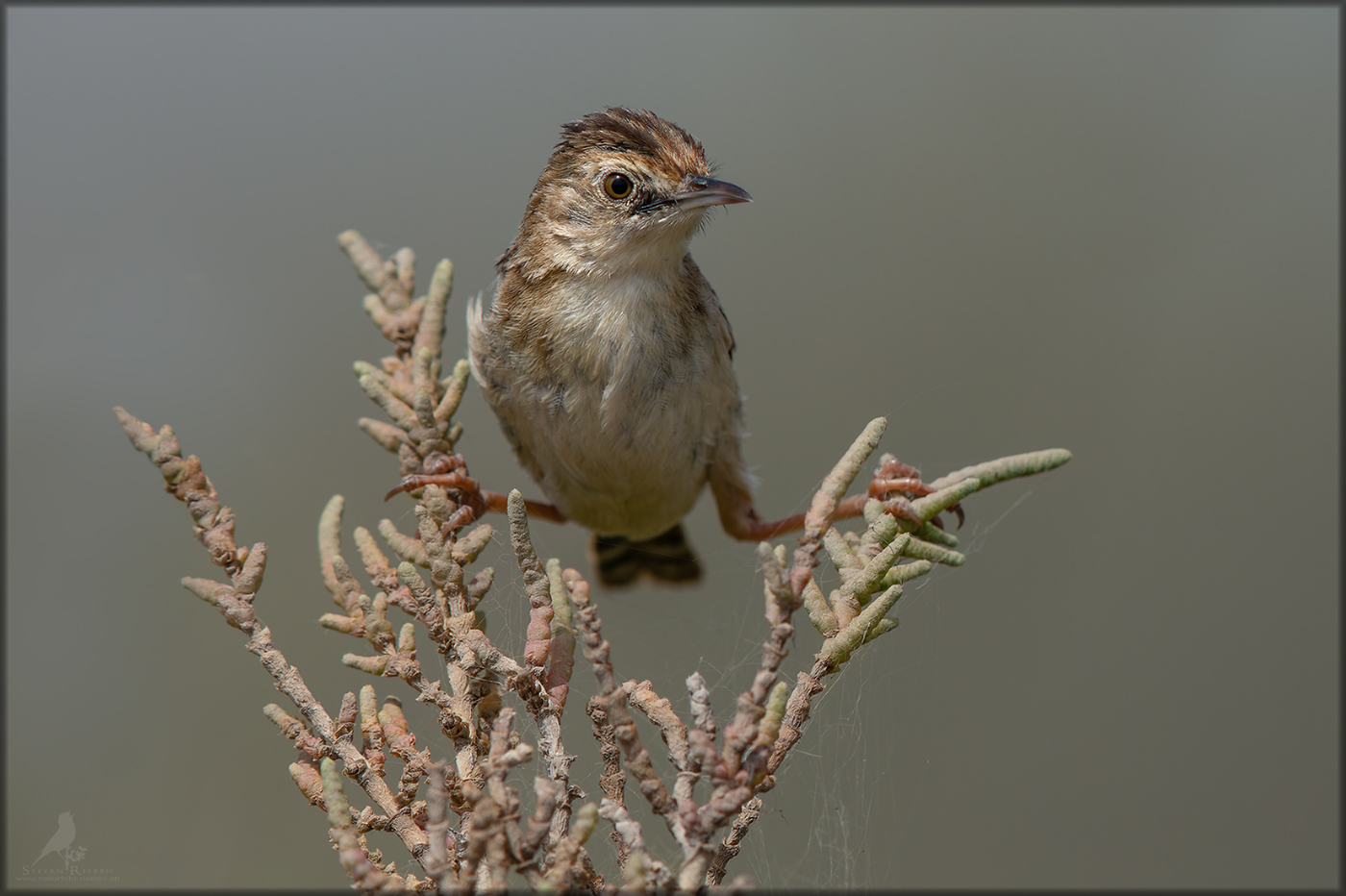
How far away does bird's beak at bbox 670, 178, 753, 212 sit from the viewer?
2.19 meters

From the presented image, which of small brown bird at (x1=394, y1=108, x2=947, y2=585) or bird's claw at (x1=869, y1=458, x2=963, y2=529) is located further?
small brown bird at (x1=394, y1=108, x2=947, y2=585)

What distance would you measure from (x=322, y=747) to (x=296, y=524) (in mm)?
2501

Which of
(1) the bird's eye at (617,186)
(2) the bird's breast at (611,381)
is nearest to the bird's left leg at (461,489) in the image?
(2) the bird's breast at (611,381)

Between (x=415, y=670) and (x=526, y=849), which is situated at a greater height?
(x=415, y=670)

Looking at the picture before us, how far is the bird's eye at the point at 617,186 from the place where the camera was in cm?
230

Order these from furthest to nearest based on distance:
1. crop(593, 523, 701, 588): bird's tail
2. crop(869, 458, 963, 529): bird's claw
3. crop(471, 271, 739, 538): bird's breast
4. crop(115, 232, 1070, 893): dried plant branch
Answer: crop(593, 523, 701, 588): bird's tail, crop(471, 271, 739, 538): bird's breast, crop(869, 458, 963, 529): bird's claw, crop(115, 232, 1070, 893): dried plant branch

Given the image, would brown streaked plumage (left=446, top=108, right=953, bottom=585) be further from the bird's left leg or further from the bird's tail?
the bird's tail

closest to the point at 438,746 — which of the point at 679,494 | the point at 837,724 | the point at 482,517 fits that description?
the point at 837,724

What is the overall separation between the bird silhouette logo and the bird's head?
70.1 inches

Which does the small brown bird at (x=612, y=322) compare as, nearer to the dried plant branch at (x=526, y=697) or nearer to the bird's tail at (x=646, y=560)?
the dried plant branch at (x=526, y=697)

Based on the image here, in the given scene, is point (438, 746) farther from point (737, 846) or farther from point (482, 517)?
point (482, 517)

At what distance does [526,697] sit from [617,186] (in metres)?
1.50

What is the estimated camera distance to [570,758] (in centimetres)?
129

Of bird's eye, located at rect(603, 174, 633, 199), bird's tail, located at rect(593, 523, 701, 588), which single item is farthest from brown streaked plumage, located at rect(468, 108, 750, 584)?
bird's tail, located at rect(593, 523, 701, 588)
